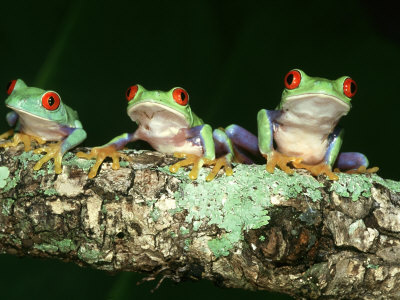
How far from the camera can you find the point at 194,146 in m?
2.96

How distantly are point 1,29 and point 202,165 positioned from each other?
Answer: 9.96ft

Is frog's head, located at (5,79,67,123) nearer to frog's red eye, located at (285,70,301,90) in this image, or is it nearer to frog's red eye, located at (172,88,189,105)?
frog's red eye, located at (172,88,189,105)

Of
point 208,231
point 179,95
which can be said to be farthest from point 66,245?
point 179,95

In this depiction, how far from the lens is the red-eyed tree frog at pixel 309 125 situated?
2.60 metres

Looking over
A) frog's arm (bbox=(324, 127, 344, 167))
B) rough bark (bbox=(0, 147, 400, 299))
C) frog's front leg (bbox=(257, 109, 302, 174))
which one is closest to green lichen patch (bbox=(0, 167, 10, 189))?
rough bark (bbox=(0, 147, 400, 299))

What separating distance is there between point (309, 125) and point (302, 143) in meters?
0.16

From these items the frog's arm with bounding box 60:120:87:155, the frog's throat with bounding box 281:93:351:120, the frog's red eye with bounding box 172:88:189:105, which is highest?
the frog's throat with bounding box 281:93:351:120

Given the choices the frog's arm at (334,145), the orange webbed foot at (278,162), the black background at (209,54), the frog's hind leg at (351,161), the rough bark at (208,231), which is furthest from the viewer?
the black background at (209,54)

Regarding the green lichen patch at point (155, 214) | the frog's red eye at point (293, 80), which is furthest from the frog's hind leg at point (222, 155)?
the frog's red eye at point (293, 80)

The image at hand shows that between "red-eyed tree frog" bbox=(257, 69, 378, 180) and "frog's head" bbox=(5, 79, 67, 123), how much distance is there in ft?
4.26

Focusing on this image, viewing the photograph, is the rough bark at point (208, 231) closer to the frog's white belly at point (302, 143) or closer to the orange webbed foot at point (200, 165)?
the orange webbed foot at point (200, 165)

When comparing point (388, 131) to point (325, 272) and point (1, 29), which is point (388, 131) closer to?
point (325, 272)

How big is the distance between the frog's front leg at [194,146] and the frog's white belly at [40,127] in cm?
80

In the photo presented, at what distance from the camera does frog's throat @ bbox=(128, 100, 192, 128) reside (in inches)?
108
